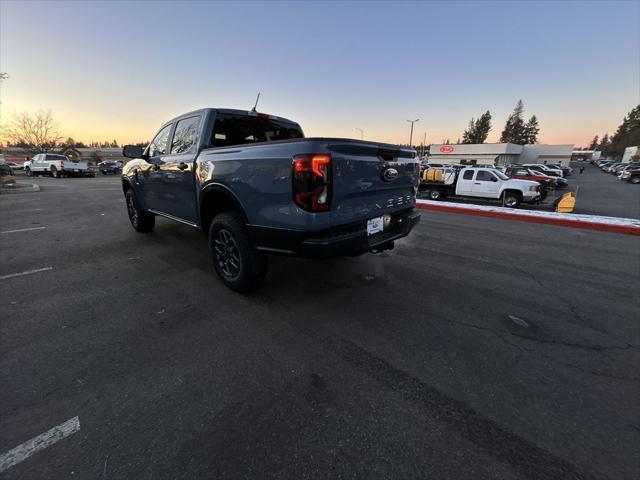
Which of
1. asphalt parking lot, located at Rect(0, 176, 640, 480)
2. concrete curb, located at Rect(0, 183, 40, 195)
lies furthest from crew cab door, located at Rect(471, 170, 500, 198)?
concrete curb, located at Rect(0, 183, 40, 195)

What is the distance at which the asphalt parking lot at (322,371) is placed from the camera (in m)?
1.66

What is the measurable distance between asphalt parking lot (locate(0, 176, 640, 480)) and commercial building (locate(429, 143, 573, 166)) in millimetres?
62776

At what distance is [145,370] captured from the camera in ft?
7.62

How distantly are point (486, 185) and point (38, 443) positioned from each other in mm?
16338

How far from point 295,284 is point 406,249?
260 cm

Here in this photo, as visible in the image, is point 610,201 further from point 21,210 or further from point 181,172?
point 21,210

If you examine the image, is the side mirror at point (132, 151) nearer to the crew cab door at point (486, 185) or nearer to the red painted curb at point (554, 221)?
the red painted curb at point (554, 221)

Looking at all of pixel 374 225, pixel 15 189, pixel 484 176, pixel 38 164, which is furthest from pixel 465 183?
pixel 38 164

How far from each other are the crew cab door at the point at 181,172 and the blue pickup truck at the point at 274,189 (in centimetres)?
2

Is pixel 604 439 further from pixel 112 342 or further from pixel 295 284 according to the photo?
pixel 112 342

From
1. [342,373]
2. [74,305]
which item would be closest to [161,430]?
[342,373]

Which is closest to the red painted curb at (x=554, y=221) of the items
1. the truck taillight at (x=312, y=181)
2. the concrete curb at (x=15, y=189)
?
the truck taillight at (x=312, y=181)

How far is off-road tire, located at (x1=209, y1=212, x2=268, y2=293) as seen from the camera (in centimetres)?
320

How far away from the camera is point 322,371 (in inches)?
91.3
